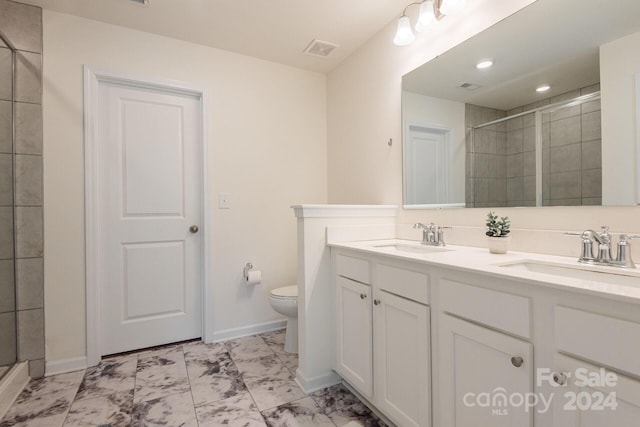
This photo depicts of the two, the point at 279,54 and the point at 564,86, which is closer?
the point at 564,86

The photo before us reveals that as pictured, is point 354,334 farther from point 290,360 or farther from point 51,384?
point 51,384

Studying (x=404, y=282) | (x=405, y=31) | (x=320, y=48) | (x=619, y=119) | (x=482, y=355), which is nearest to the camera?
(x=482, y=355)

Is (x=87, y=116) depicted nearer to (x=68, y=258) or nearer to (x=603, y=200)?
(x=68, y=258)

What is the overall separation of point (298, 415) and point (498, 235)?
4.26ft

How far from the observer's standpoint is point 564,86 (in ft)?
4.26

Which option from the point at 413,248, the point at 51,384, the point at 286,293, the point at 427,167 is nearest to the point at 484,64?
the point at 427,167

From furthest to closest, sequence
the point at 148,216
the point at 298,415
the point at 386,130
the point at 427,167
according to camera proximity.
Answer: the point at 148,216 < the point at 386,130 < the point at 427,167 < the point at 298,415

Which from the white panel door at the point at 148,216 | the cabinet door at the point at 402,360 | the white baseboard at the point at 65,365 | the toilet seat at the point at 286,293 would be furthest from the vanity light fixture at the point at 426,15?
the white baseboard at the point at 65,365

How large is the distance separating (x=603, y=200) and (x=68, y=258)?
9.43 feet

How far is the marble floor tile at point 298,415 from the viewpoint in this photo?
1.50 m

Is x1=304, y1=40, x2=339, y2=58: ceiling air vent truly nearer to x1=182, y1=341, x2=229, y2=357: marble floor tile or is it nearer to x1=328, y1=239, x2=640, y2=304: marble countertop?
x1=328, y1=239, x2=640, y2=304: marble countertop

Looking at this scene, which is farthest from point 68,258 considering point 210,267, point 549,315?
point 549,315

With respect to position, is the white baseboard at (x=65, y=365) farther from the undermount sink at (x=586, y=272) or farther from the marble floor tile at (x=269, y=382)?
the undermount sink at (x=586, y=272)

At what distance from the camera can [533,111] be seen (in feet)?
4.64
